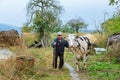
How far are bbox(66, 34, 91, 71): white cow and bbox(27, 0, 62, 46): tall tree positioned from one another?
145 feet

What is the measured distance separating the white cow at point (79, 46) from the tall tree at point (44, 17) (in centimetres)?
4410

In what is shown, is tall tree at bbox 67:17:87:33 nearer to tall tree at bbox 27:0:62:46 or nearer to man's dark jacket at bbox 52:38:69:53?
tall tree at bbox 27:0:62:46

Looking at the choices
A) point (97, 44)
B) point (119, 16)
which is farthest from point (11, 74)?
point (97, 44)

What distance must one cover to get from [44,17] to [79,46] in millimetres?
46613

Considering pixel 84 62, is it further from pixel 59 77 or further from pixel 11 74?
pixel 11 74

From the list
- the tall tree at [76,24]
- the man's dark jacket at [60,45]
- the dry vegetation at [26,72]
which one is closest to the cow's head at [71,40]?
the man's dark jacket at [60,45]

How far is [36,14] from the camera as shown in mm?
65625

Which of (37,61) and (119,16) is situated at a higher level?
(119,16)

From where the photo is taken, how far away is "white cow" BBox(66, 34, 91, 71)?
1966 centimetres

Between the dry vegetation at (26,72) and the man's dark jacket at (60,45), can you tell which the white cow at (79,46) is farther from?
the dry vegetation at (26,72)

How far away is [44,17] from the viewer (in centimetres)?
6612

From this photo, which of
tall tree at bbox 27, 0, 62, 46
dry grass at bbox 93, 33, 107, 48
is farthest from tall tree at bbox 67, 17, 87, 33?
dry grass at bbox 93, 33, 107, 48

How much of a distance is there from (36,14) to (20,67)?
163ft

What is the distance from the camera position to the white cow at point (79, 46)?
19656 mm
